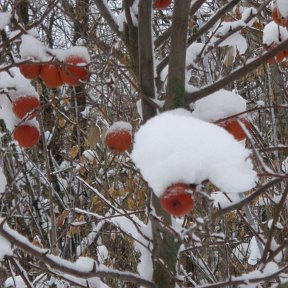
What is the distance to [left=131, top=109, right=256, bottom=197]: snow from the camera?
93 centimetres

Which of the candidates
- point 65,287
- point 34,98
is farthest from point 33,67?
point 65,287

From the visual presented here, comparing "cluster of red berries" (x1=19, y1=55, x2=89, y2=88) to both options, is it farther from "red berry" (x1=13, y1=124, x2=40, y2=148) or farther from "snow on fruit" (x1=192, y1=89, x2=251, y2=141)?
"snow on fruit" (x1=192, y1=89, x2=251, y2=141)

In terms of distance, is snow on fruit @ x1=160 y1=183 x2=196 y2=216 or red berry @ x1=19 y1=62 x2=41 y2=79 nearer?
snow on fruit @ x1=160 y1=183 x2=196 y2=216

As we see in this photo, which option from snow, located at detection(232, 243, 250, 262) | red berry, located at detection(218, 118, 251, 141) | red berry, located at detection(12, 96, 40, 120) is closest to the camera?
red berry, located at detection(218, 118, 251, 141)

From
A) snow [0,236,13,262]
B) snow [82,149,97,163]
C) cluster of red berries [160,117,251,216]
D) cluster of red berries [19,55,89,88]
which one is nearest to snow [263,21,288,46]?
cluster of red berries [19,55,89,88]

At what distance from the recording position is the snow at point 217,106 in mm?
1404

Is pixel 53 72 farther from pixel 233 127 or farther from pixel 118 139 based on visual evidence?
pixel 233 127

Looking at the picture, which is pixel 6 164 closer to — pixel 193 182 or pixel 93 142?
pixel 93 142

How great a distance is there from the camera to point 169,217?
5.08 feet

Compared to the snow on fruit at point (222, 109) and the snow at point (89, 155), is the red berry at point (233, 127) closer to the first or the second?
the snow on fruit at point (222, 109)

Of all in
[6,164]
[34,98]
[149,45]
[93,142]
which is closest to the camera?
[149,45]

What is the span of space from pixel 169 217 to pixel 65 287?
67.9 inches

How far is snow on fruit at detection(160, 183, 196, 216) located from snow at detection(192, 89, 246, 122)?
1.51ft

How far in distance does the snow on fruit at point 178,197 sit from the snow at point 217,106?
0.46 meters
